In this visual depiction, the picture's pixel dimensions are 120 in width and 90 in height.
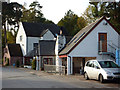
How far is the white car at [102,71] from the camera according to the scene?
55.0ft

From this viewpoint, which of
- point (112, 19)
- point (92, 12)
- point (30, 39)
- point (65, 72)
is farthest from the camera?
point (30, 39)

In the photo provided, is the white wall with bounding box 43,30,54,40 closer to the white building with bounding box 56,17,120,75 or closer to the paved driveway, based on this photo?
the white building with bounding box 56,17,120,75

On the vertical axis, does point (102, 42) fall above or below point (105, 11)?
below

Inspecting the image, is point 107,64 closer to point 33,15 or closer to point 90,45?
point 90,45

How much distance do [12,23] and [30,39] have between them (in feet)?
48.5

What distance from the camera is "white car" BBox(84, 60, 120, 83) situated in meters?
16.8

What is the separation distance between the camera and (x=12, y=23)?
65875mm

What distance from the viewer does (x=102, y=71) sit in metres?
17.3

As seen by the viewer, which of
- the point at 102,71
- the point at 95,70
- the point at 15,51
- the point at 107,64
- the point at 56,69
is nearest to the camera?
the point at 102,71

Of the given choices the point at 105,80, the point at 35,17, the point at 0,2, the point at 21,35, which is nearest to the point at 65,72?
the point at 105,80

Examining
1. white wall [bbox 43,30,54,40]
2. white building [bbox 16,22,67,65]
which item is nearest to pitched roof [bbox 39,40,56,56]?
white building [bbox 16,22,67,65]

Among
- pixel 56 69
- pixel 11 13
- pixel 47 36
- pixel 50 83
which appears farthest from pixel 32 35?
pixel 50 83

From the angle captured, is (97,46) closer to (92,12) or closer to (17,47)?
(92,12)

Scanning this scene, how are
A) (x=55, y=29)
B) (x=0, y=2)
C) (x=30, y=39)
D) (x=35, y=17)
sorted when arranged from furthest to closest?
Result: (x=35, y=17)
(x=0, y=2)
(x=55, y=29)
(x=30, y=39)
